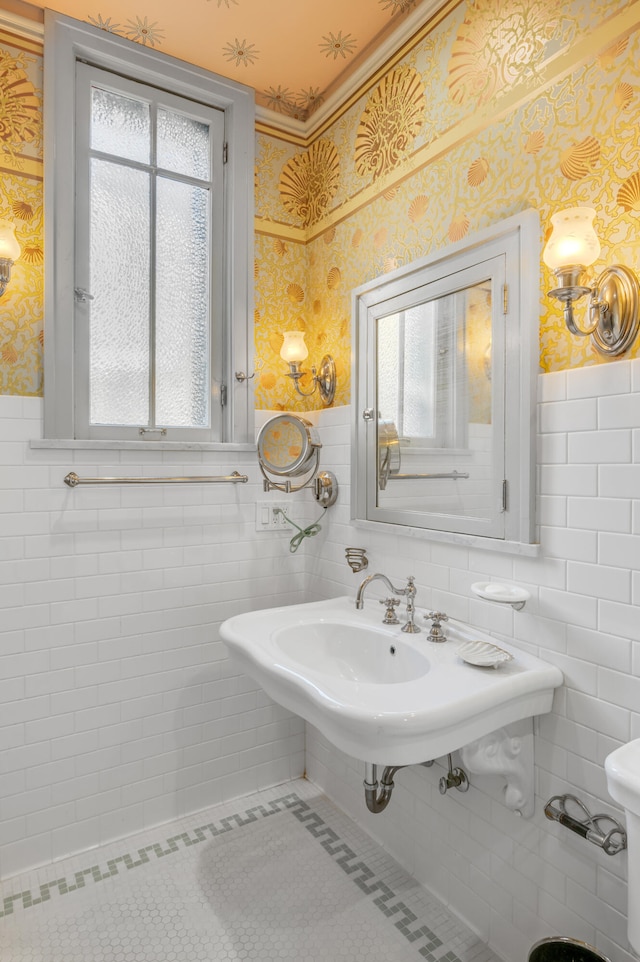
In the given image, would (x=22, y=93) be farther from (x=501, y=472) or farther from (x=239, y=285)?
(x=501, y=472)

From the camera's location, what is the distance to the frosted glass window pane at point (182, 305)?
6.64 ft

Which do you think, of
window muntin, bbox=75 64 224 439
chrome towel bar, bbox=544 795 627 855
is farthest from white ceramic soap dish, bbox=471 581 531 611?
window muntin, bbox=75 64 224 439

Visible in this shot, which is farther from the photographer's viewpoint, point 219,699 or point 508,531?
point 219,699

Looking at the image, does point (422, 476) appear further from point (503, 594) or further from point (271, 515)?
point (271, 515)

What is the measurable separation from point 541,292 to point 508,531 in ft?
1.97

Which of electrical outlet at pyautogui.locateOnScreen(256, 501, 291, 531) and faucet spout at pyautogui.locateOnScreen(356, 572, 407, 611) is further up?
electrical outlet at pyautogui.locateOnScreen(256, 501, 291, 531)

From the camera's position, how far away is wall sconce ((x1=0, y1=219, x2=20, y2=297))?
62.3 inches

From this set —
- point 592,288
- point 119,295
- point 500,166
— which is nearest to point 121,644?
point 119,295

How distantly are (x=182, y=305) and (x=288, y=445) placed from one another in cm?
66

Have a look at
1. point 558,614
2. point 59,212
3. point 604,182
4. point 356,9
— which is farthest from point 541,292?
point 59,212

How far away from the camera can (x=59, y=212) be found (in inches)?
69.9

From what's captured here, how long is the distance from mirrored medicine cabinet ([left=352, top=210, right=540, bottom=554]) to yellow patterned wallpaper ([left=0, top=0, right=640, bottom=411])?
70mm

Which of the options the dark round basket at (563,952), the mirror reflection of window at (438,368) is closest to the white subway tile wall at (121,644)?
the mirror reflection of window at (438,368)

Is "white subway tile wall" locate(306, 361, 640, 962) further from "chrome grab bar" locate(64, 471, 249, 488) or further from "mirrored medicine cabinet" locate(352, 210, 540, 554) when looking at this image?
"chrome grab bar" locate(64, 471, 249, 488)
